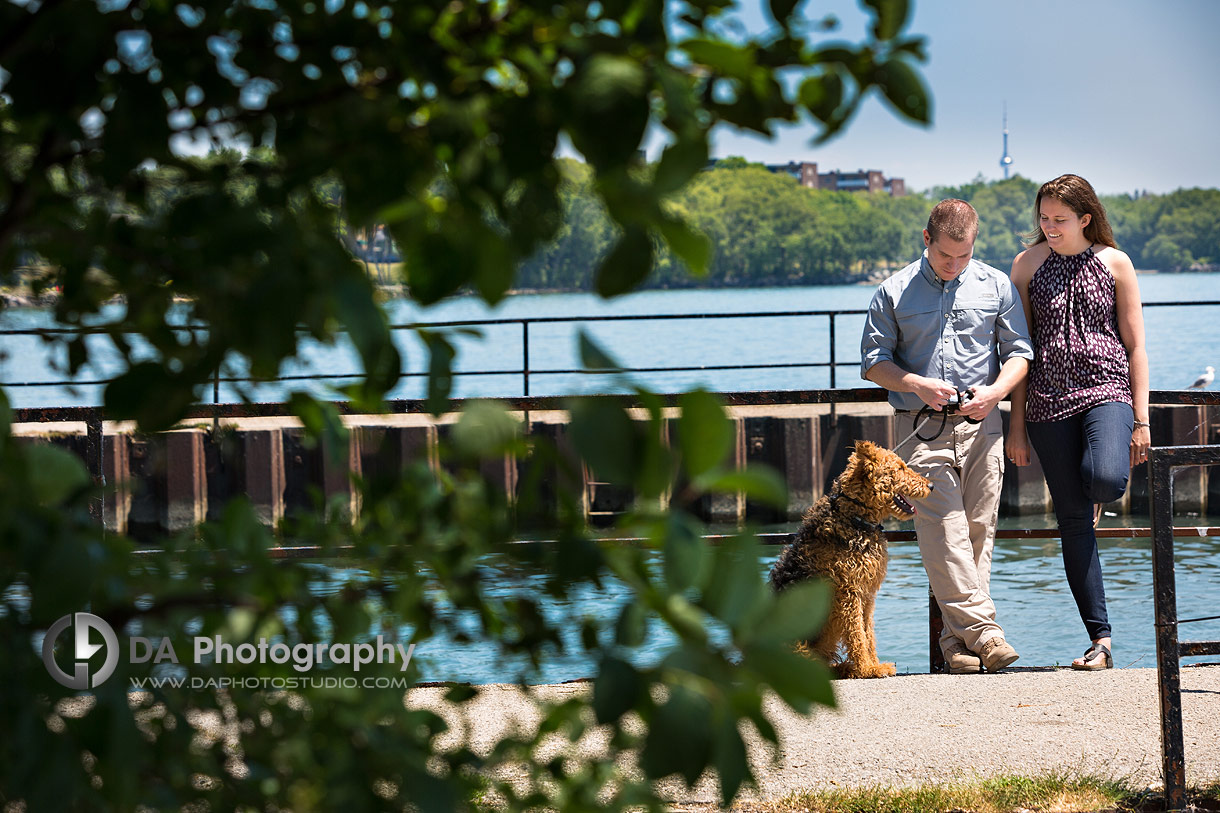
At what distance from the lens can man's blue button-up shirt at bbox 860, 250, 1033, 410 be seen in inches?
185

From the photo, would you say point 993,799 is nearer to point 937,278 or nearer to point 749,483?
point 937,278

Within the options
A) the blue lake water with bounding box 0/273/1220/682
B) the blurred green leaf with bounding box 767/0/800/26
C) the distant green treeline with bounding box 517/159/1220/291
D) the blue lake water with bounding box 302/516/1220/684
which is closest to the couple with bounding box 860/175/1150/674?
the blue lake water with bounding box 302/516/1220/684

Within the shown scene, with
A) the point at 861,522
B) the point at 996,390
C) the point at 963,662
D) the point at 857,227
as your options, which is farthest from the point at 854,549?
the point at 857,227

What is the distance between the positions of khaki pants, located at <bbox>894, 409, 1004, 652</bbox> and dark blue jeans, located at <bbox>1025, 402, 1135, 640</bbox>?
0.77ft

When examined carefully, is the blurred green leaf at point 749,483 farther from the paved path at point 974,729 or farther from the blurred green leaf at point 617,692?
the paved path at point 974,729

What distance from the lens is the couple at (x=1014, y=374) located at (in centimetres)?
460

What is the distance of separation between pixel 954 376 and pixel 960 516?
1.95 ft

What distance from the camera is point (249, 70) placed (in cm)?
103

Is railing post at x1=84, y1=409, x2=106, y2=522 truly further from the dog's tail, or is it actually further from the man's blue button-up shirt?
the man's blue button-up shirt

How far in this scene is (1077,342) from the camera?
4629 millimetres

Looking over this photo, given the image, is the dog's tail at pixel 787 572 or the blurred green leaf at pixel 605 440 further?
the dog's tail at pixel 787 572

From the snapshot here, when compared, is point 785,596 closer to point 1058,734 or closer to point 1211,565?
point 1058,734

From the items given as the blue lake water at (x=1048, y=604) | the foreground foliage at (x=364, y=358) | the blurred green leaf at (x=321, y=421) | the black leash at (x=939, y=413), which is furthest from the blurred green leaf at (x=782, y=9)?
the black leash at (x=939, y=413)

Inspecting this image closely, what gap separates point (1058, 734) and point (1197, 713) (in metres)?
0.57
